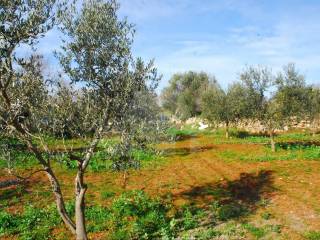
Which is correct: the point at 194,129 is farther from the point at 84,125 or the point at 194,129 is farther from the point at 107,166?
the point at 84,125

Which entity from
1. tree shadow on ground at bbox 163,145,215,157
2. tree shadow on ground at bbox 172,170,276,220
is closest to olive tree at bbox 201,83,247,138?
tree shadow on ground at bbox 163,145,215,157

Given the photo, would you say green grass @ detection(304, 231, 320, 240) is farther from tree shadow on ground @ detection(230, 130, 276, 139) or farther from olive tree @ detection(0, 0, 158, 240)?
tree shadow on ground @ detection(230, 130, 276, 139)

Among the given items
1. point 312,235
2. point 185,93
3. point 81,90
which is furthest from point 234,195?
point 185,93

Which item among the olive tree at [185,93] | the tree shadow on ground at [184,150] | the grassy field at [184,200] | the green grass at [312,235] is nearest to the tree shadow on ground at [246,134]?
the tree shadow on ground at [184,150]

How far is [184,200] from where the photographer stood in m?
23.3

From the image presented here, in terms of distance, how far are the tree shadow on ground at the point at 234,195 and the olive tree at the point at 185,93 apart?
66.1 meters

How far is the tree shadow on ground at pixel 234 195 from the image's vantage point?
70.7 ft

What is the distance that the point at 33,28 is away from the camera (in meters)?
13.6

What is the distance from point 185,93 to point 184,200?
252 ft

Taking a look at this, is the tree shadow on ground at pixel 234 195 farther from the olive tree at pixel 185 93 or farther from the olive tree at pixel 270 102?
the olive tree at pixel 185 93

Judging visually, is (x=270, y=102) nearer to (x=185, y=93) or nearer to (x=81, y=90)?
(x=81, y=90)

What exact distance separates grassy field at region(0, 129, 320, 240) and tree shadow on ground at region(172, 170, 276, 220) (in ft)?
0.18

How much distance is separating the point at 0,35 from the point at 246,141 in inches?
1678

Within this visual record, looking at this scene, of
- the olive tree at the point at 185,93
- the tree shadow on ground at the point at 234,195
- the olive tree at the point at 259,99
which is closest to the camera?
the tree shadow on ground at the point at 234,195
